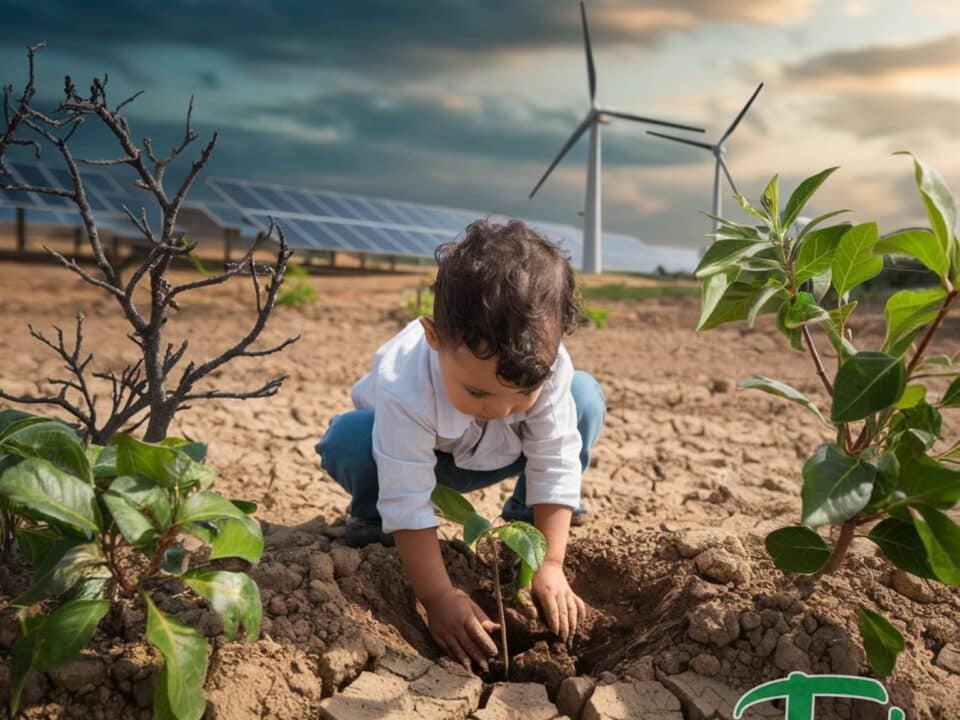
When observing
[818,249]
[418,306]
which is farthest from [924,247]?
[418,306]

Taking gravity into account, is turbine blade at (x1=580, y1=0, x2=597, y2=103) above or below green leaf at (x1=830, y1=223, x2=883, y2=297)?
above

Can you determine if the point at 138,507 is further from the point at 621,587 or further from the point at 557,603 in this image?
the point at 621,587

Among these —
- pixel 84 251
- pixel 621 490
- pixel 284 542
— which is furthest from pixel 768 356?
pixel 84 251

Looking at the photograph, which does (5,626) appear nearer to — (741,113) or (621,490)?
(621,490)

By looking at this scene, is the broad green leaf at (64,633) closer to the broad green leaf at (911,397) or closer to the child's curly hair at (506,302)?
the child's curly hair at (506,302)

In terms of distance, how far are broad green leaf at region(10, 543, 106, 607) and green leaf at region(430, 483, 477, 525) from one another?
0.90 meters

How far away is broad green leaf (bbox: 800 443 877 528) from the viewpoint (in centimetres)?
174

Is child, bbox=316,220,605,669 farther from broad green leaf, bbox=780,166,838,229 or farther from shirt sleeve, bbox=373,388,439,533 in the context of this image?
broad green leaf, bbox=780,166,838,229

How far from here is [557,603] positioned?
239 cm

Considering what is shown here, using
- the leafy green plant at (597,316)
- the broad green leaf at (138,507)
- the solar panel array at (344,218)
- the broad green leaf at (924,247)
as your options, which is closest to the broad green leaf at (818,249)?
the broad green leaf at (924,247)

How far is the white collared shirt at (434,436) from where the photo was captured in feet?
7.92

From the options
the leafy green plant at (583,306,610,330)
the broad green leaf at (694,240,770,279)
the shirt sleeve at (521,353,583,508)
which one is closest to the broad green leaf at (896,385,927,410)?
the broad green leaf at (694,240,770,279)

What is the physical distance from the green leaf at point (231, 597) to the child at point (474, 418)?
0.68m

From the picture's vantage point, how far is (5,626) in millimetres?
2023
